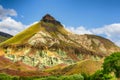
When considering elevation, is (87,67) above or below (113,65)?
above

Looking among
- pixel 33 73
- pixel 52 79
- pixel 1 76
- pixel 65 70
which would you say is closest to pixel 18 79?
pixel 1 76

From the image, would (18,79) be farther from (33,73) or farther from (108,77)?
(108,77)

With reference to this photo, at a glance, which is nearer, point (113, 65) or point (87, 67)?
point (113, 65)

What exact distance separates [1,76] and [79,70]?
50.9m

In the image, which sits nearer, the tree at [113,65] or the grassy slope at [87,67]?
the tree at [113,65]

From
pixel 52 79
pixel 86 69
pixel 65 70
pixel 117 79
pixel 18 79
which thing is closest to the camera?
pixel 117 79

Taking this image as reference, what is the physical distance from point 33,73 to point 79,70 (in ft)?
79.0

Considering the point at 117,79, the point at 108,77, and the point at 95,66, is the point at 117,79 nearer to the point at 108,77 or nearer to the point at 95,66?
the point at 108,77

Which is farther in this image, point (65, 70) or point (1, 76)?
point (65, 70)

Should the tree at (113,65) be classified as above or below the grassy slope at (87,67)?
A: below

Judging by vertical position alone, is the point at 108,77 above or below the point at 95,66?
below

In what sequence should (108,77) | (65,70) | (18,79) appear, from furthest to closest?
(65,70)
(18,79)
(108,77)

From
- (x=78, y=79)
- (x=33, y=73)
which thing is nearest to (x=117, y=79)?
(x=78, y=79)

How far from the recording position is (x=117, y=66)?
111 meters
